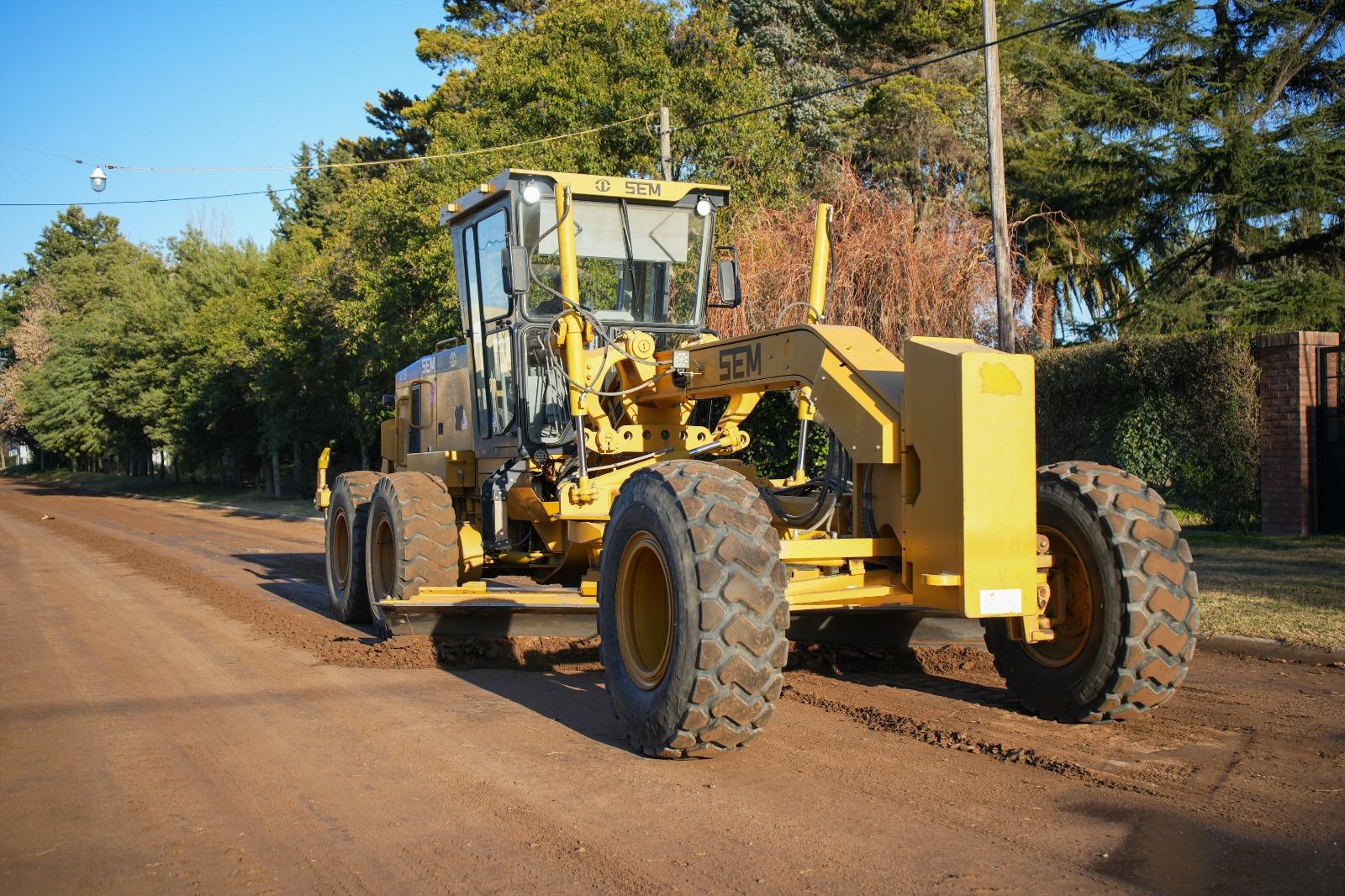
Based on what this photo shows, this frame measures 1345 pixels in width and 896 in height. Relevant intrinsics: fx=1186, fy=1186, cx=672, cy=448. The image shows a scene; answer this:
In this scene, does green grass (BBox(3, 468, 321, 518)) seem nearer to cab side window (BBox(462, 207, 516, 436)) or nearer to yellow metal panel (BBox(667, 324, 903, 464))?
cab side window (BBox(462, 207, 516, 436))

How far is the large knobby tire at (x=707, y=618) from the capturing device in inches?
213

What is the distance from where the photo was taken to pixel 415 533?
9.37 meters

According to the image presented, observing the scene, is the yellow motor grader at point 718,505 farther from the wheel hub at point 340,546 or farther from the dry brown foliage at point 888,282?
the dry brown foliage at point 888,282

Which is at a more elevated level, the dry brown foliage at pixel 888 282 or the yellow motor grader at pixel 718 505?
the dry brown foliage at pixel 888 282

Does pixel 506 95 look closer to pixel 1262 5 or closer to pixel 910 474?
pixel 1262 5

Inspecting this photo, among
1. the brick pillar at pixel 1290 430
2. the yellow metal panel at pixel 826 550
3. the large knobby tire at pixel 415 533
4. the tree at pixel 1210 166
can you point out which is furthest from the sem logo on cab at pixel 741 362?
the tree at pixel 1210 166

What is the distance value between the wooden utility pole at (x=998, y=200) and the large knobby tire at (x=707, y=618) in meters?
12.0

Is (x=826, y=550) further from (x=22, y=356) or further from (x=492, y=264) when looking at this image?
(x=22, y=356)

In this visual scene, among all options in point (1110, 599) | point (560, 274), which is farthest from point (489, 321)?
point (1110, 599)

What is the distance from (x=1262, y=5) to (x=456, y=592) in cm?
2058

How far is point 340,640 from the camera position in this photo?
9.60 metres

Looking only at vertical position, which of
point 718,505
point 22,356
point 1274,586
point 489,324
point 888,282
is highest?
point 22,356

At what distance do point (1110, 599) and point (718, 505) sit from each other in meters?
2.08

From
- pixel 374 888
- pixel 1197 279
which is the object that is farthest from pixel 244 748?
pixel 1197 279
